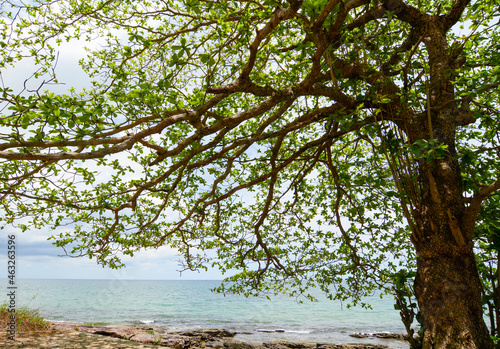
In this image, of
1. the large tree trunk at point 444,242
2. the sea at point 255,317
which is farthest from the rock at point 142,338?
the large tree trunk at point 444,242

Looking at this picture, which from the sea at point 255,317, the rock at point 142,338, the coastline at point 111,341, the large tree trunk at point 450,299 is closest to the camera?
the large tree trunk at point 450,299

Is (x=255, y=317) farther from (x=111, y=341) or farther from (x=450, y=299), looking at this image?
(x=450, y=299)

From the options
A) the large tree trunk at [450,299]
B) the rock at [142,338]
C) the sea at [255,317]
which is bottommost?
the sea at [255,317]

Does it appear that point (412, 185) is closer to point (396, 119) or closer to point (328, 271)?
point (396, 119)

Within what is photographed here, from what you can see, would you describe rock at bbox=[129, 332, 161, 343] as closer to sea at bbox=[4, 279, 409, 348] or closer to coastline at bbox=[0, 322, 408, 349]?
coastline at bbox=[0, 322, 408, 349]

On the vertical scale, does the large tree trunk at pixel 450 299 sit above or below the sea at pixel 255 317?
above

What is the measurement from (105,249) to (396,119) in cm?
604

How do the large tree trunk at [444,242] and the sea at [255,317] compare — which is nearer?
the large tree trunk at [444,242]

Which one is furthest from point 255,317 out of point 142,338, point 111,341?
point 111,341

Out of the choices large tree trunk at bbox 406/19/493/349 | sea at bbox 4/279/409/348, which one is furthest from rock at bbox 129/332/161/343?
large tree trunk at bbox 406/19/493/349

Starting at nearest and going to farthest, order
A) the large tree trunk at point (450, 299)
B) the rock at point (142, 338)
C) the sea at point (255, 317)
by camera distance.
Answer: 1. the large tree trunk at point (450, 299)
2. the rock at point (142, 338)
3. the sea at point (255, 317)

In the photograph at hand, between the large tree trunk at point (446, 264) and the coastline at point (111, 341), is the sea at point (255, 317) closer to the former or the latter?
the coastline at point (111, 341)

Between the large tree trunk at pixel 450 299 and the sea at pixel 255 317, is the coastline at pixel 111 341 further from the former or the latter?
the large tree trunk at pixel 450 299

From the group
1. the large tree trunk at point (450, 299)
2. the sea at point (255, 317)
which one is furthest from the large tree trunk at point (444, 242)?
the sea at point (255, 317)
